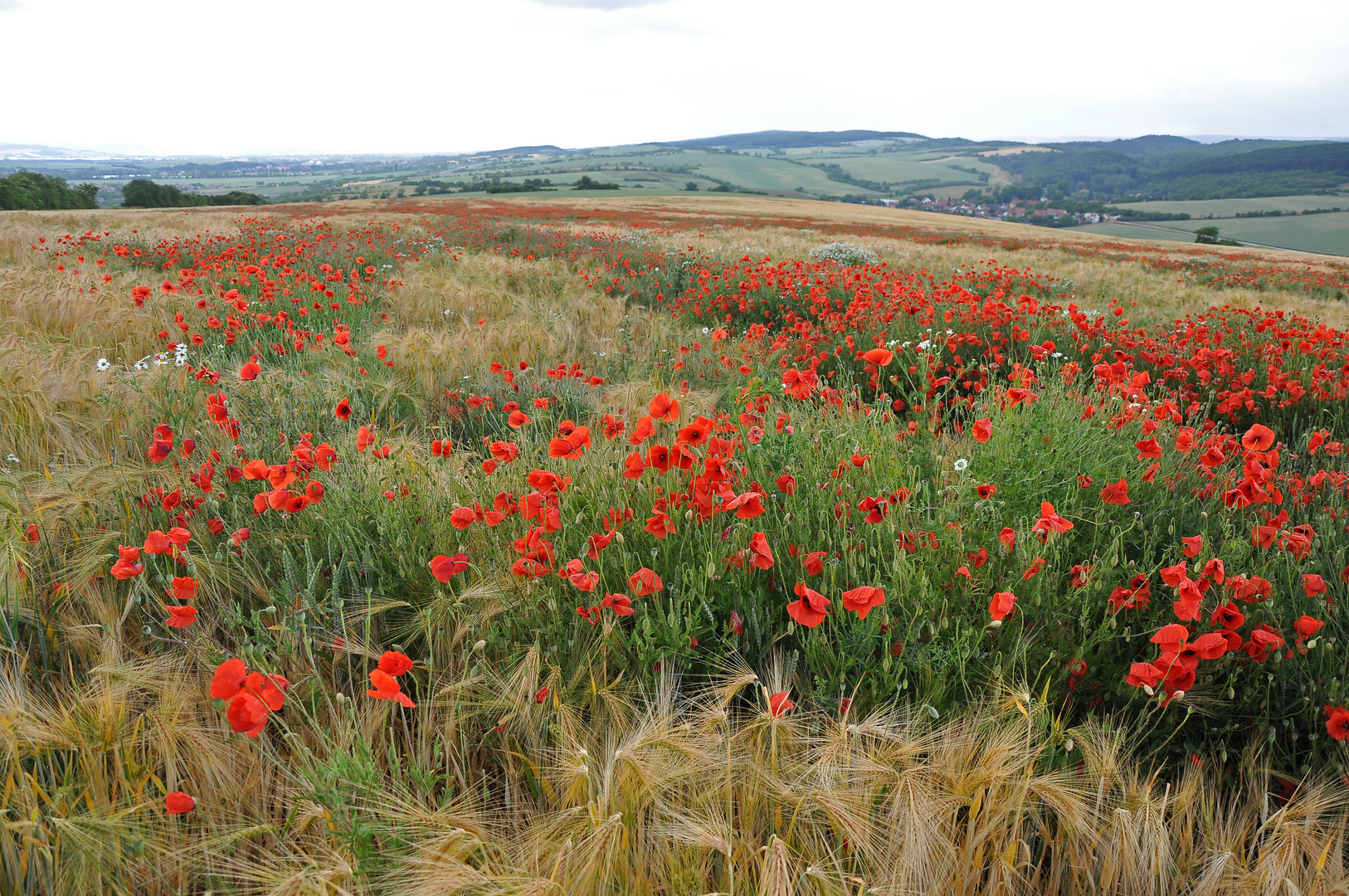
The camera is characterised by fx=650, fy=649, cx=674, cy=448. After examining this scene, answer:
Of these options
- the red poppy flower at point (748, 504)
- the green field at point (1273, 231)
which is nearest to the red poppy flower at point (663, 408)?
the red poppy flower at point (748, 504)

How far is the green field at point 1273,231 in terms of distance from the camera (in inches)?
1766

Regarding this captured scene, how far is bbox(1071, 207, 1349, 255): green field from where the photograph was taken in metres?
44.8

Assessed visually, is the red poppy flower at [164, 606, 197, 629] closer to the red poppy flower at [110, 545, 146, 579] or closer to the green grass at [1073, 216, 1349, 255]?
the red poppy flower at [110, 545, 146, 579]

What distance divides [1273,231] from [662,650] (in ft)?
228

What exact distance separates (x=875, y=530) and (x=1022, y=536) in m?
0.42

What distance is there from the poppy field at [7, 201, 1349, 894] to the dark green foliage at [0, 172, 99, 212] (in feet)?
165

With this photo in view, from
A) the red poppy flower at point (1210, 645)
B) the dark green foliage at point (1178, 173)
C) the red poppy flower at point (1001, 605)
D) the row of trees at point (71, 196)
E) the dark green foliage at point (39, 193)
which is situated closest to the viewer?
the red poppy flower at point (1210, 645)

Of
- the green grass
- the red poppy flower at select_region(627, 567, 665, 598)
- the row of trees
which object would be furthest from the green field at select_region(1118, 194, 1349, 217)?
the row of trees

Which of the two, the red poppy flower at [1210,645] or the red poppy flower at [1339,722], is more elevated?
the red poppy flower at [1210,645]

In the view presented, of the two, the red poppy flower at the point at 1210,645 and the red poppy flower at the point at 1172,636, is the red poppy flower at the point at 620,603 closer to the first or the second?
the red poppy flower at the point at 1172,636

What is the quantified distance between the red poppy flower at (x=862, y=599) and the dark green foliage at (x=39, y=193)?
52059 millimetres

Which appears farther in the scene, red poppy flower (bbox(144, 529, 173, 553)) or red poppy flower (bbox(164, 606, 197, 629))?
red poppy flower (bbox(144, 529, 173, 553))

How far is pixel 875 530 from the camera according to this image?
2.09 meters

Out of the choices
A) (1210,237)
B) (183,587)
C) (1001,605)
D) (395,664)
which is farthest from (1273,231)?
(183,587)
